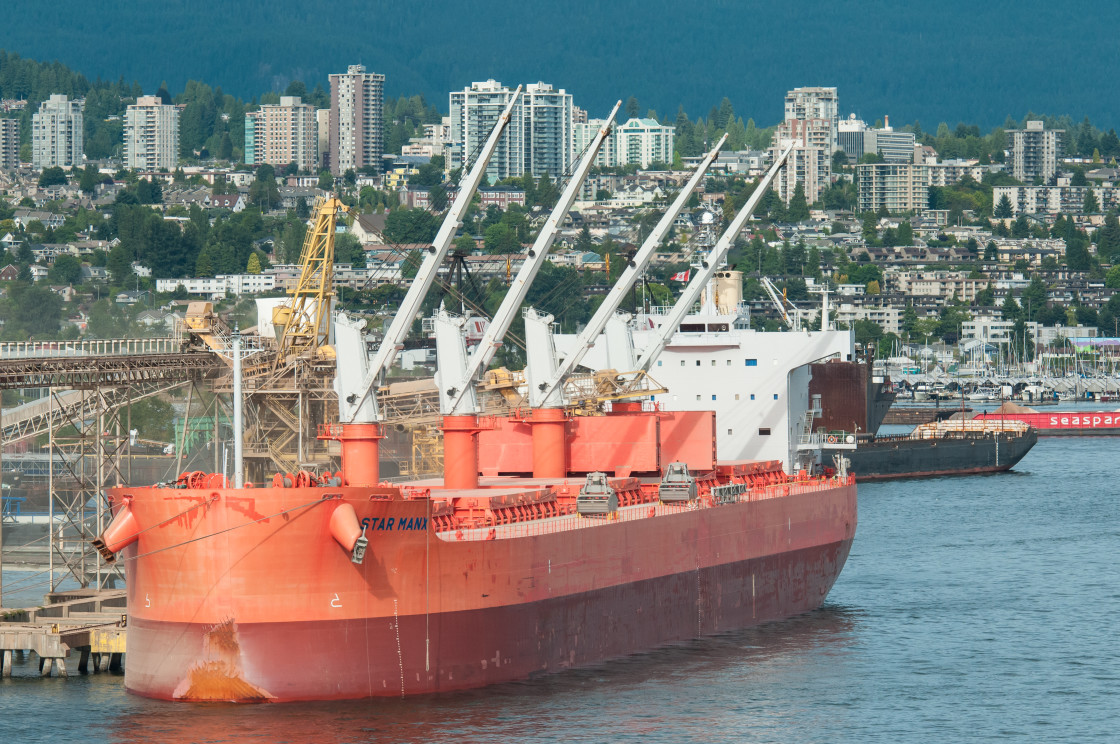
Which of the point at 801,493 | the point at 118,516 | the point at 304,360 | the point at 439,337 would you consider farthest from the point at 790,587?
the point at 118,516

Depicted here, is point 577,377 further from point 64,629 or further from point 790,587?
point 64,629

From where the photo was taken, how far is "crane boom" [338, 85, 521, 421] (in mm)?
39156

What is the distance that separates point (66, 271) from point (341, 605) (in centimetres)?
15904

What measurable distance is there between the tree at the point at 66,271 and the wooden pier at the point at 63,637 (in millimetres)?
142959

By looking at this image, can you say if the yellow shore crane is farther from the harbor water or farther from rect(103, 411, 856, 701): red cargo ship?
the harbor water

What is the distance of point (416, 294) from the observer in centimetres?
4078

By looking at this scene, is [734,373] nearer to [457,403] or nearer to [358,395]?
[457,403]

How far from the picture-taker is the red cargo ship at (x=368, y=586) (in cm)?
3175

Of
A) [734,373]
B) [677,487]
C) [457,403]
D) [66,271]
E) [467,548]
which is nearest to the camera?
[467,548]

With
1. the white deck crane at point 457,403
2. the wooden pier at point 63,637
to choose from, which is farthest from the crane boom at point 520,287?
the wooden pier at point 63,637

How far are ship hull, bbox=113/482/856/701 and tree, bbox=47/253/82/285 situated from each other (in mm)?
147674

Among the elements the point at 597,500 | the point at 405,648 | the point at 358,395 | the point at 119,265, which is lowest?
the point at 405,648

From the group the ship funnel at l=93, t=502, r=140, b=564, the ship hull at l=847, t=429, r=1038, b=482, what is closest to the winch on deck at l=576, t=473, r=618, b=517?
the ship funnel at l=93, t=502, r=140, b=564

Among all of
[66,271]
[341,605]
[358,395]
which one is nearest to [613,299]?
[358,395]
